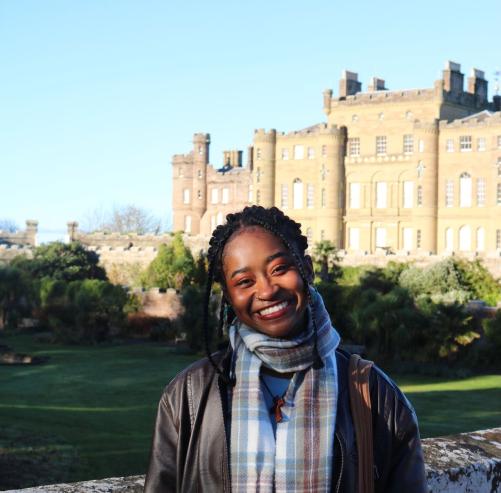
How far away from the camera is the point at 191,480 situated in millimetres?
3068

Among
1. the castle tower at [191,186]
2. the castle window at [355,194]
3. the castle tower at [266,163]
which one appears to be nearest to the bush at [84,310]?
the castle window at [355,194]

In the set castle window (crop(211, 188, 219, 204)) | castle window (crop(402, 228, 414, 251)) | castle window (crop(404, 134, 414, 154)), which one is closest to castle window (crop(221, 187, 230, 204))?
castle window (crop(211, 188, 219, 204))

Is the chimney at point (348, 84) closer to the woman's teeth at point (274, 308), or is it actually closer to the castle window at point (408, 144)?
the castle window at point (408, 144)

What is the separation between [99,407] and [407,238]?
40.6 meters

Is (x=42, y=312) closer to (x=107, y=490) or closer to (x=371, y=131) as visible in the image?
(x=371, y=131)

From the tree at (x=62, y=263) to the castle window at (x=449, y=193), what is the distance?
21498mm

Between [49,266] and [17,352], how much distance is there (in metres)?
17.0

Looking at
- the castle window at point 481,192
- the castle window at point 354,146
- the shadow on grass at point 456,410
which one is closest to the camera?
the shadow on grass at point 456,410

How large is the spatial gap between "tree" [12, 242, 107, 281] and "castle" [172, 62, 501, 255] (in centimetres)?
1462

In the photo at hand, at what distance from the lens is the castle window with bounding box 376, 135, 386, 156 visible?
64938 millimetres

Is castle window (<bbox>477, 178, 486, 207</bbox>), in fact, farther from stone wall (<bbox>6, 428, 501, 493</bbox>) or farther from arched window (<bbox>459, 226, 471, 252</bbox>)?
stone wall (<bbox>6, 428, 501, 493</bbox>)

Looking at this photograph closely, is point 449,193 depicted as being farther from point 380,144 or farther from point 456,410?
point 456,410

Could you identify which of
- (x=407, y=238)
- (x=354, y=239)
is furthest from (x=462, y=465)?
(x=354, y=239)

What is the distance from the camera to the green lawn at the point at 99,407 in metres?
17.4
